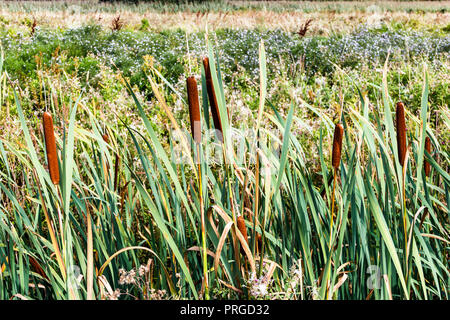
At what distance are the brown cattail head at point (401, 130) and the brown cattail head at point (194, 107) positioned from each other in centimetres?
47

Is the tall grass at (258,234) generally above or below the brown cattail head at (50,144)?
below

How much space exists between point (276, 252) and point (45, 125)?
755mm

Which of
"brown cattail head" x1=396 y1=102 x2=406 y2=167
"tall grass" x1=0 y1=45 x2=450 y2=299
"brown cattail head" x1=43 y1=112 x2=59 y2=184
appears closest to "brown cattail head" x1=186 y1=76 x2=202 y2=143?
"tall grass" x1=0 y1=45 x2=450 y2=299

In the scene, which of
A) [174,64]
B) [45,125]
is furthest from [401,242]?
[174,64]

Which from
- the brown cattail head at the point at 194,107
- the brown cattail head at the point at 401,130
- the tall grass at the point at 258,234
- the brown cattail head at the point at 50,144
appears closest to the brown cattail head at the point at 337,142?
the tall grass at the point at 258,234

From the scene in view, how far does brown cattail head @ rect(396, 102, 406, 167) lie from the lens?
0.95 m

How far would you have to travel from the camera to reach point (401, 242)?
1249 mm

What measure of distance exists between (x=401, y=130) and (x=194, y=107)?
494 millimetres

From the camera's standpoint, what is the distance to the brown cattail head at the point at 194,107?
0.85 meters

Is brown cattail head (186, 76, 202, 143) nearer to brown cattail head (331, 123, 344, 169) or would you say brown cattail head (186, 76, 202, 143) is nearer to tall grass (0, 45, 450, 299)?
tall grass (0, 45, 450, 299)

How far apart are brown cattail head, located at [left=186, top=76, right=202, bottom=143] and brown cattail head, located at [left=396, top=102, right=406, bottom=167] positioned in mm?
467

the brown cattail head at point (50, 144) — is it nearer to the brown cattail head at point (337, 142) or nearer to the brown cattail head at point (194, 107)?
the brown cattail head at point (194, 107)

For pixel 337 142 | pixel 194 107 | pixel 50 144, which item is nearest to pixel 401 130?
pixel 337 142
